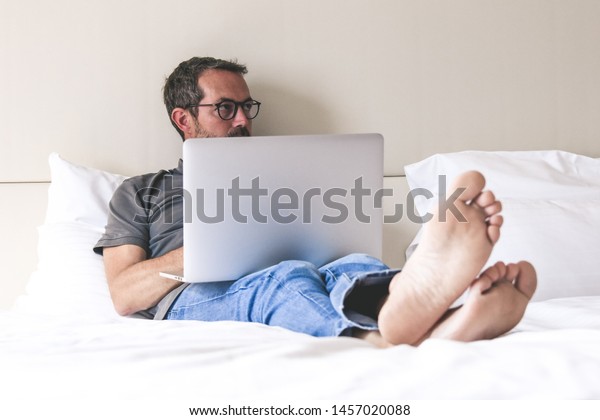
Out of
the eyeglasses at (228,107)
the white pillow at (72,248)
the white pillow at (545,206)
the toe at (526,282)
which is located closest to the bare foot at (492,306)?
the toe at (526,282)

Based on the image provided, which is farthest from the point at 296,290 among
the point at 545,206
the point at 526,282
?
the point at 545,206

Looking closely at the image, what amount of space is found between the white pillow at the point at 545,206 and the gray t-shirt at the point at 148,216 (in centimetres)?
72

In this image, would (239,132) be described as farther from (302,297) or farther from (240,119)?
(302,297)

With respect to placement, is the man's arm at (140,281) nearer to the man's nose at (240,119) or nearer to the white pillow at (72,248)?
the white pillow at (72,248)

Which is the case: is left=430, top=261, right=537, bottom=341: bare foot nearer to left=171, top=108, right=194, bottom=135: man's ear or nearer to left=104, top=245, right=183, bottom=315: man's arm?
left=104, top=245, right=183, bottom=315: man's arm

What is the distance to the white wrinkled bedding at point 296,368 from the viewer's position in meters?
0.78

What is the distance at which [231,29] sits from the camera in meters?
2.20

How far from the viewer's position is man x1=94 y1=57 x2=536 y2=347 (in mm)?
1026

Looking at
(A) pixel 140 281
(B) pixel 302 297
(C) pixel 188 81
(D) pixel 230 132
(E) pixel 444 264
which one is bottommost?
(A) pixel 140 281

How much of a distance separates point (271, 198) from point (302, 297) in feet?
0.70

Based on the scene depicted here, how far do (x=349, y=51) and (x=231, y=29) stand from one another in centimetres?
38

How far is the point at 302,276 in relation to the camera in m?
1.28

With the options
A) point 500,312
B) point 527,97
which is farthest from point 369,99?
point 500,312

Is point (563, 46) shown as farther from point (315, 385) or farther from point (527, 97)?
point (315, 385)
